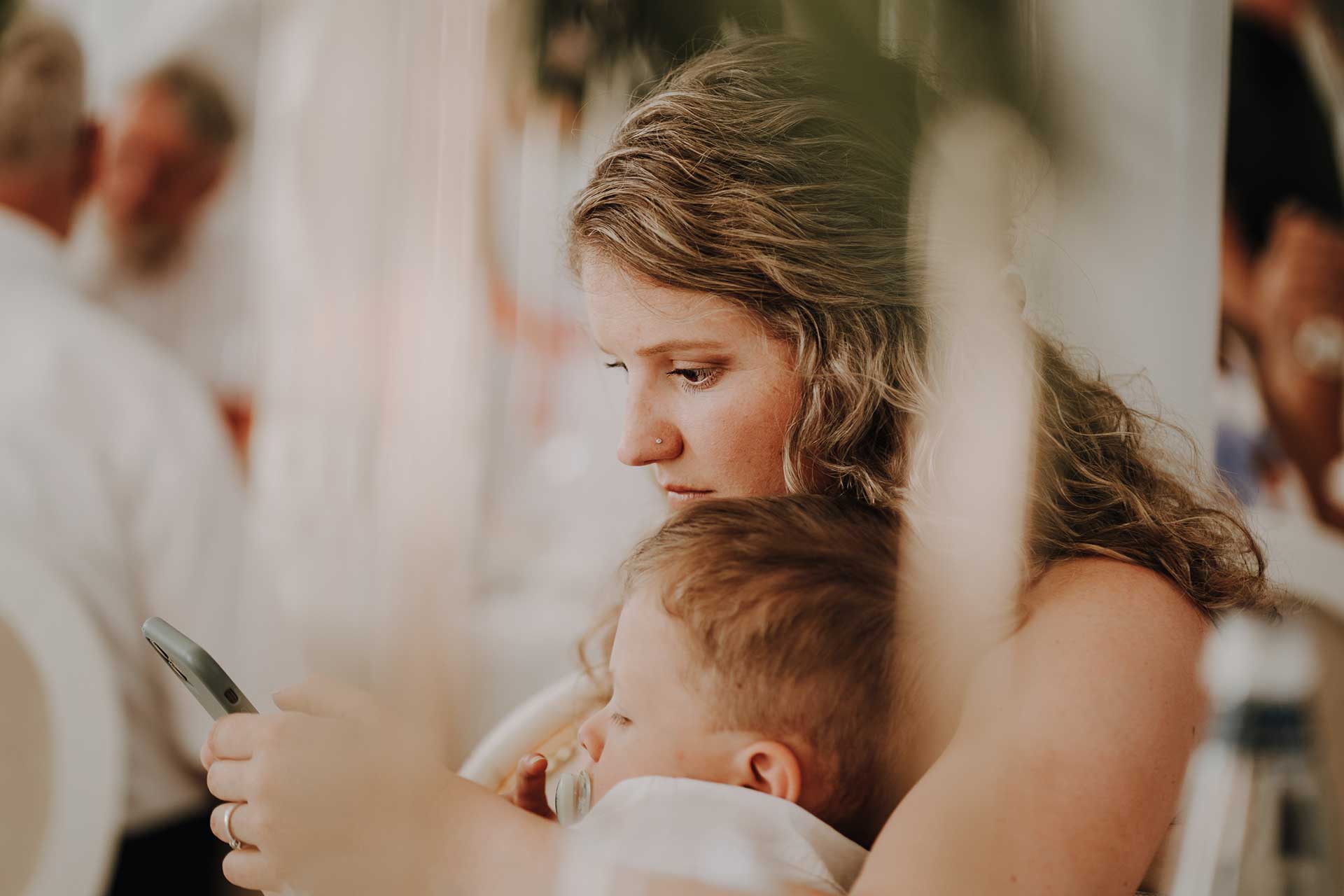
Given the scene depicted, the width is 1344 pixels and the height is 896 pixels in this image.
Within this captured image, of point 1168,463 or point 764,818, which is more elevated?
point 1168,463

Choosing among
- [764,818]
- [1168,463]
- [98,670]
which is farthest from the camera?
[98,670]

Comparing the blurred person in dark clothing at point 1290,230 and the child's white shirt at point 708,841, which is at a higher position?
the blurred person in dark clothing at point 1290,230

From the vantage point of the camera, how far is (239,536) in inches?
31.1

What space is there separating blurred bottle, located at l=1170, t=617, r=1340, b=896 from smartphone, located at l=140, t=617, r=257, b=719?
48 centimetres

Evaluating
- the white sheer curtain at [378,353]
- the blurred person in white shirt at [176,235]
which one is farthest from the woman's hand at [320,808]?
the blurred person in white shirt at [176,235]

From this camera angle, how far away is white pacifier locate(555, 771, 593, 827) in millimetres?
519

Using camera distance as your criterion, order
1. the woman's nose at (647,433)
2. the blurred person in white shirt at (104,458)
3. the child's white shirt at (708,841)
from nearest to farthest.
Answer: the child's white shirt at (708,841) → the woman's nose at (647,433) → the blurred person in white shirt at (104,458)

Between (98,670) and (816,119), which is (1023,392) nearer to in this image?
(816,119)

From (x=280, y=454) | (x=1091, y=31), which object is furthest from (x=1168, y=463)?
(x=280, y=454)

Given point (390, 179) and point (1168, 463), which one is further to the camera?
point (390, 179)

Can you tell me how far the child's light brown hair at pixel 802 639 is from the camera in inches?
18.4

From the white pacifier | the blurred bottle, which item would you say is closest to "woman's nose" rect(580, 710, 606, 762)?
the white pacifier

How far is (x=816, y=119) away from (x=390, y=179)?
1.00 feet

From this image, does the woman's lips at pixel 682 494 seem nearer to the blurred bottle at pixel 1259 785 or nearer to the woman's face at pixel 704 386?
the woman's face at pixel 704 386
